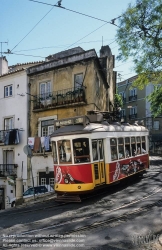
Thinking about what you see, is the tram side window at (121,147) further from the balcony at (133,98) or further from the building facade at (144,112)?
the balcony at (133,98)

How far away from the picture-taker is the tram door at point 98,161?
34.7ft

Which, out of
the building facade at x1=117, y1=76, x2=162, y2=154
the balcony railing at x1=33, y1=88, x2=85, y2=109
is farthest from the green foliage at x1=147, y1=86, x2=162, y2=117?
the balcony railing at x1=33, y1=88, x2=85, y2=109

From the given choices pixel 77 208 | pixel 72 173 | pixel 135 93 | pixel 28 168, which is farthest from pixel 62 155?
pixel 135 93

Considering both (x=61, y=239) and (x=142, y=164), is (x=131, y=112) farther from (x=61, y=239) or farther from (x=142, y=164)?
(x=61, y=239)

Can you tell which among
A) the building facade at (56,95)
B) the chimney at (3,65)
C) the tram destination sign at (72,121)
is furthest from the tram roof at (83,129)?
the chimney at (3,65)

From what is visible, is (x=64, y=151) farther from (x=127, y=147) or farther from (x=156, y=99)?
(x=156, y=99)

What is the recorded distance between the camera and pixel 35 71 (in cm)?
1994

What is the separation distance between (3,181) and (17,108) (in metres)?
5.94

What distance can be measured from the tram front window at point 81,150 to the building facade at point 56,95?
711cm

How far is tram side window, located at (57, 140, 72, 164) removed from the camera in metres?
10.5

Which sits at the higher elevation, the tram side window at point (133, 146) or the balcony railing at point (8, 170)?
the tram side window at point (133, 146)

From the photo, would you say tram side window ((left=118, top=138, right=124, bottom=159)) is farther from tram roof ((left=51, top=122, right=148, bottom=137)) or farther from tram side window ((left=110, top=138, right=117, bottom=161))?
tram roof ((left=51, top=122, right=148, bottom=137))

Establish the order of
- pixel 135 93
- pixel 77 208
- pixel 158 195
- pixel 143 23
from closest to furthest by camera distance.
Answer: pixel 77 208, pixel 158 195, pixel 143 23, pixel 135 93

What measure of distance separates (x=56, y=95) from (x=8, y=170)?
7.25m
